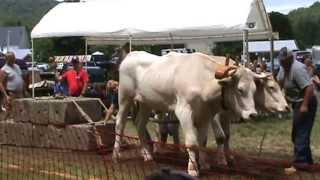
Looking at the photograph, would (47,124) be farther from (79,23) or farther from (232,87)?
(79,23)

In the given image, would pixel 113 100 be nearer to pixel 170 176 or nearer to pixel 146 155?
pixel 146 155

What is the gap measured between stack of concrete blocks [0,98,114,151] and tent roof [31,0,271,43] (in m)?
3.48

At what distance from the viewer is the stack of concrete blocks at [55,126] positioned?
492 inches

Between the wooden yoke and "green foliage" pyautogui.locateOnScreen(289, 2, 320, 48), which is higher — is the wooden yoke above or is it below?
above

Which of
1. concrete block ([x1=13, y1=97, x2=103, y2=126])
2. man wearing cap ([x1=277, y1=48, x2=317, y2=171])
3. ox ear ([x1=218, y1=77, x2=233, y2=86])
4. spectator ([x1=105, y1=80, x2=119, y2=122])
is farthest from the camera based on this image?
spectator ([x1=105, y1=80, x2=119, y2=122])

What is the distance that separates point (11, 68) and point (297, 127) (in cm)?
Result: 678

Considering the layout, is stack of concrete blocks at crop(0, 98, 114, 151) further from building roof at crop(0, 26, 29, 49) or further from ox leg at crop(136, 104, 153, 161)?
building roof at crop(0, 26, 29, 49)

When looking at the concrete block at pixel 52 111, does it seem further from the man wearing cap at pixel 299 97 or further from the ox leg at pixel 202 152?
the man wearing cap at pixel 299 97

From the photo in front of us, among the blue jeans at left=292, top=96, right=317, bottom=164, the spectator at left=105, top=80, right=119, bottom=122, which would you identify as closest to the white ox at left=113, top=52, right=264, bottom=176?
the blue jeans at left=292, top=96, right=317, bottom=164

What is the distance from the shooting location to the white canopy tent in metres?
15.6

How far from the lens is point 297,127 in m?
10.5

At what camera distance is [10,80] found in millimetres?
14766

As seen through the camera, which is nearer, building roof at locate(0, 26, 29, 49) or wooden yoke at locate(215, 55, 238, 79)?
wooden yoke at locate(215, 55, 238, 79)

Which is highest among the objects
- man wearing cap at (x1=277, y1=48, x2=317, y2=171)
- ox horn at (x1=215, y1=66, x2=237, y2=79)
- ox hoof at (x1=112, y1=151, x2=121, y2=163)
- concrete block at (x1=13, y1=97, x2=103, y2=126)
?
ox horn at (x1=215, y1=66, x2=237, y2=79)
